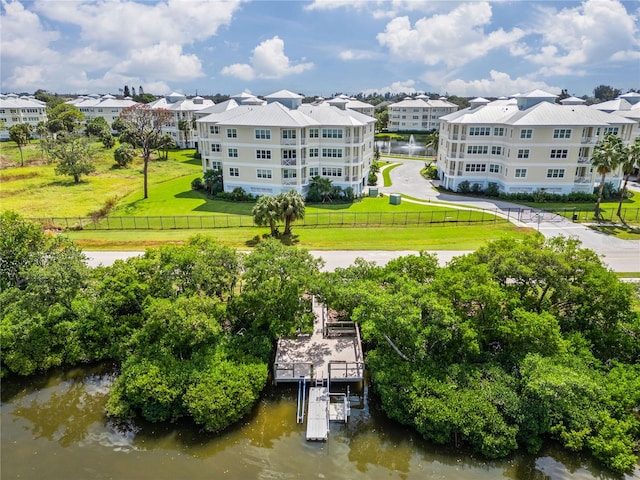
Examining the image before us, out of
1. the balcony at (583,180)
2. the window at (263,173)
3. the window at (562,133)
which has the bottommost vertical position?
the balcony at (583,180)

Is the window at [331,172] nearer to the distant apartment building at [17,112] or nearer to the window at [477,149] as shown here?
the window at [477,149]

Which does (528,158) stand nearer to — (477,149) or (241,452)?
(477,149)

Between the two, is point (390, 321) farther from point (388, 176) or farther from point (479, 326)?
point (388, 176)

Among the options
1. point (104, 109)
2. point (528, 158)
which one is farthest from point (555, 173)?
point (104, 109)

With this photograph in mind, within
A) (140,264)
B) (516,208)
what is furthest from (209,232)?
(516,208)

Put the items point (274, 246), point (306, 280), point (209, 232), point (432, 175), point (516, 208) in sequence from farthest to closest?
1. point (432, 175)
2. point (516, 208)
3. point (209, 232)
4. point (274, 246)
5. point (306, 280)

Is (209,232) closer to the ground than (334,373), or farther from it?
farther from it

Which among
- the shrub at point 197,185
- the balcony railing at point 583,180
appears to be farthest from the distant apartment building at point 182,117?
the balcony railing at point 583,180

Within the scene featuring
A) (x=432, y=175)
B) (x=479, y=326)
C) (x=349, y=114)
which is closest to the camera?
(x=479, y=326)
